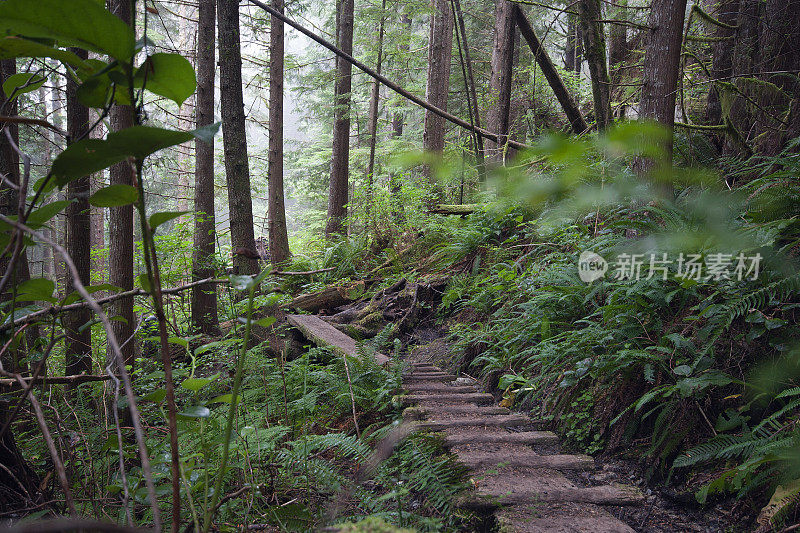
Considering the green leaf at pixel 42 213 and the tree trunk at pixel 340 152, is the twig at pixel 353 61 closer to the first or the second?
the green leaf at pixel 42 213

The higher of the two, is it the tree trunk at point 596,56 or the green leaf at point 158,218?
the tree trunk at point 596,56

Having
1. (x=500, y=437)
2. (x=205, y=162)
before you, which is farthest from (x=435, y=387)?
(x=205, y=162)

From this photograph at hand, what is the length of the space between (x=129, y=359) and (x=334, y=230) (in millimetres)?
9724

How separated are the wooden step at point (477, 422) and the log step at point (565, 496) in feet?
2.67

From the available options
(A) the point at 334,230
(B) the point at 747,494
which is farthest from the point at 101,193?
(A) the point at 334,230

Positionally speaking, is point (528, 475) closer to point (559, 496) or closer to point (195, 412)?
point (559, 496)

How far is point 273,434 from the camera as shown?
2918 mm

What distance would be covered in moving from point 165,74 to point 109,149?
209mm

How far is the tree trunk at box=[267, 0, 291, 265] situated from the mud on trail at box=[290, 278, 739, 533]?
873 cm

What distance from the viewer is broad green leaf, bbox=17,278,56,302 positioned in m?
1.30

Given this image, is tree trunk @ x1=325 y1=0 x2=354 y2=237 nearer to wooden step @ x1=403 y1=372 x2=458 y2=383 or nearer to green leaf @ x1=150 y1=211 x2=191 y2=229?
wooden step @ x1=403 y1=372 x2=458 y2=383

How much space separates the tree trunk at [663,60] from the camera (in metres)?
4.35

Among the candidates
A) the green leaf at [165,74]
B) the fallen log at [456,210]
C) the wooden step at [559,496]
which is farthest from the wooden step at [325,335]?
the green leaf at [165,74]

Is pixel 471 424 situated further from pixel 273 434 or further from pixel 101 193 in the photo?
pixel 101 193
